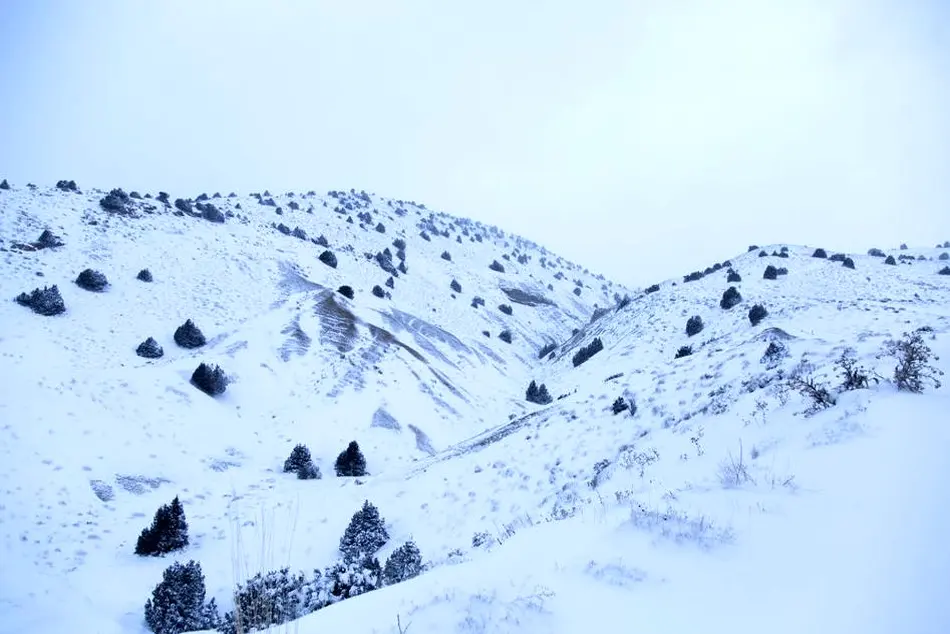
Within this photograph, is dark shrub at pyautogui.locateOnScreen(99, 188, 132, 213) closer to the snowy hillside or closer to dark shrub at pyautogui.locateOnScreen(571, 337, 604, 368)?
Answer: the snowy hillside

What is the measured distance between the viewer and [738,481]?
598cm

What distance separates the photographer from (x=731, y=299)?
3014 centimetres

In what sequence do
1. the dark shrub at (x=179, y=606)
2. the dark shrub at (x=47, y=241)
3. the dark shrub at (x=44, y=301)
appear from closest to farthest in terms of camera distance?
the dark shrub at (x=179, y=606) → the dark shrub at (x=44, y=301) → the dark shrub at (x=47, y=241)

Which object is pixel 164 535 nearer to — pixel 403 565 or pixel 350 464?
pixel 403 565

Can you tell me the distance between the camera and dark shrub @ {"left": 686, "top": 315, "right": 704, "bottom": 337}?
2855cm

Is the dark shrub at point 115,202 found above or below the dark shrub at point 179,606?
above

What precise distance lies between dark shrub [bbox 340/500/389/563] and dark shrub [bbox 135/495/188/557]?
391 cm

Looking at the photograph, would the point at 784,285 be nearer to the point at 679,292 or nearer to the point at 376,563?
the point at 679,292

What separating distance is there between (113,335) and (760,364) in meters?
25.9

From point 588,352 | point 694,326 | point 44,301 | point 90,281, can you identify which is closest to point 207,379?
point 44,301

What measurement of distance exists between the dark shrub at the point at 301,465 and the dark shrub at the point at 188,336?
946cm

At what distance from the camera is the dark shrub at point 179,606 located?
8719mm

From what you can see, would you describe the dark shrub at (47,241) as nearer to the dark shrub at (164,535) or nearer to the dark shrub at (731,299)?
the dark shrub at (164,535)

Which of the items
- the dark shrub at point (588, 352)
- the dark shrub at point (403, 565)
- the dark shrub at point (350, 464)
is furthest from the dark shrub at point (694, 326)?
the dark shrub at point (403, 565)
